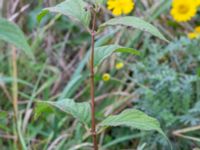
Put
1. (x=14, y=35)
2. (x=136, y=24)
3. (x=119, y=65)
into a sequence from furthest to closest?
(x=119, y=65), (x=136, y=24), (x=14, y=35)

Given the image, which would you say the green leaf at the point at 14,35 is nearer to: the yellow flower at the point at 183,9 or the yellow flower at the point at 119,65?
the yellow flower at the point at 119,65

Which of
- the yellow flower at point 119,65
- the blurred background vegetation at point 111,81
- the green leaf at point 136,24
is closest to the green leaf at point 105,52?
the green leaf at point 136,24

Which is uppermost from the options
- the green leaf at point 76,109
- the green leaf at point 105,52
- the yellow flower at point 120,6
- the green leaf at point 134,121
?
the green leaf at point 105,52

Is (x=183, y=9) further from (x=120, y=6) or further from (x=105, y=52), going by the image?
(x=105, y=52)

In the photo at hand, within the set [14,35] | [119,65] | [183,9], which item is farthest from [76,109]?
[183,9]

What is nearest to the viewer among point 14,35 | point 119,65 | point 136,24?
point 14,35

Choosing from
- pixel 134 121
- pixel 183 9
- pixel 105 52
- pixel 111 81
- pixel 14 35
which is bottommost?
pixel 111 81

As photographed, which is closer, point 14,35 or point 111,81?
point 14,35

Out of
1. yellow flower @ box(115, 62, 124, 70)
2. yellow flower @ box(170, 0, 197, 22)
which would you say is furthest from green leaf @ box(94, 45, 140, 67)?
yellow flower @ box(170, 0, 197, 22)

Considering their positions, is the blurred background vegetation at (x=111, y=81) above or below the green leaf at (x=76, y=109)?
below
